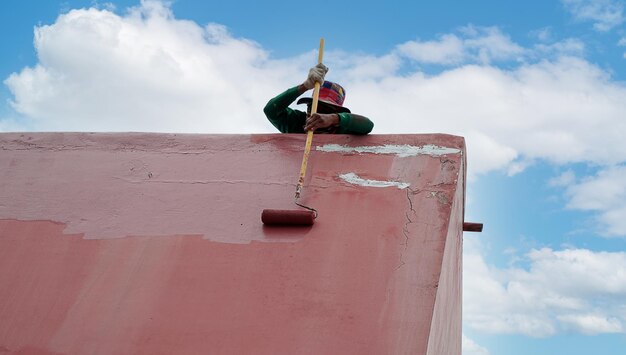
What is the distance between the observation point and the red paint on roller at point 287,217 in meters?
2.91

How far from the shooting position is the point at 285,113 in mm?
3816

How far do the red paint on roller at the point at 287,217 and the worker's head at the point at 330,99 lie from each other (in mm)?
945

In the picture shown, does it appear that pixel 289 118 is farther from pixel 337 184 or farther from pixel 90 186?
pixel 90 186

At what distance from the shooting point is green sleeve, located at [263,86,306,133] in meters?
3.69

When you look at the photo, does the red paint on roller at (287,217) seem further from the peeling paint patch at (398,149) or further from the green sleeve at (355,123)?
the green sleeve at (355,123)

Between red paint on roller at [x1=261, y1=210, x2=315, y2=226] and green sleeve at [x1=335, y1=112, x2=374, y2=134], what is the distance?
0.65 metres

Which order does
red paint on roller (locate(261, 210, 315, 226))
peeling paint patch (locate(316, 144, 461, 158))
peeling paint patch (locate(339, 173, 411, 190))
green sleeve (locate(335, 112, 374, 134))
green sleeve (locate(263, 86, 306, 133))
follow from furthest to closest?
green sleeve (locate(263, 86, 306, 133)), green sleeve (locate(335, 112, 374, 134)), peeling paint patch (locate(316, 144, 461, 158)), peeling paint patch (locate(339, 173, 411, 190)), red paint on roller (locate(261, 210, 315, 226))

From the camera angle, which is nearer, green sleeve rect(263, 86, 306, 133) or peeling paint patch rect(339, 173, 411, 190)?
peeling paint patch rect(339, 173, 411, 190)

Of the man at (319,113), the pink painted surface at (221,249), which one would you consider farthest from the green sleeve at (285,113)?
the pink painted surface at (221,249)

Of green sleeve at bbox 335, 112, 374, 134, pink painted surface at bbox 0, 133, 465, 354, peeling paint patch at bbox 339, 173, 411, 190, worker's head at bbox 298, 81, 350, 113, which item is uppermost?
worker's head at bbox 298, 81, 350, 113

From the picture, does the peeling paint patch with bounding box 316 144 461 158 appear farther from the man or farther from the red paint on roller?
the red paint on roller

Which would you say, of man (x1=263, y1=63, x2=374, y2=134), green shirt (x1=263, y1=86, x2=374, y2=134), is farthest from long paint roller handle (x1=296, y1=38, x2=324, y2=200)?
green shirt (x1=263, y1=86, x2=374, y2=134)

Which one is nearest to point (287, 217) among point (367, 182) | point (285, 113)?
point (367, 182)

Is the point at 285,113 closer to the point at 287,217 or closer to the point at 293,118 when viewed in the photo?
the point at 293,118
